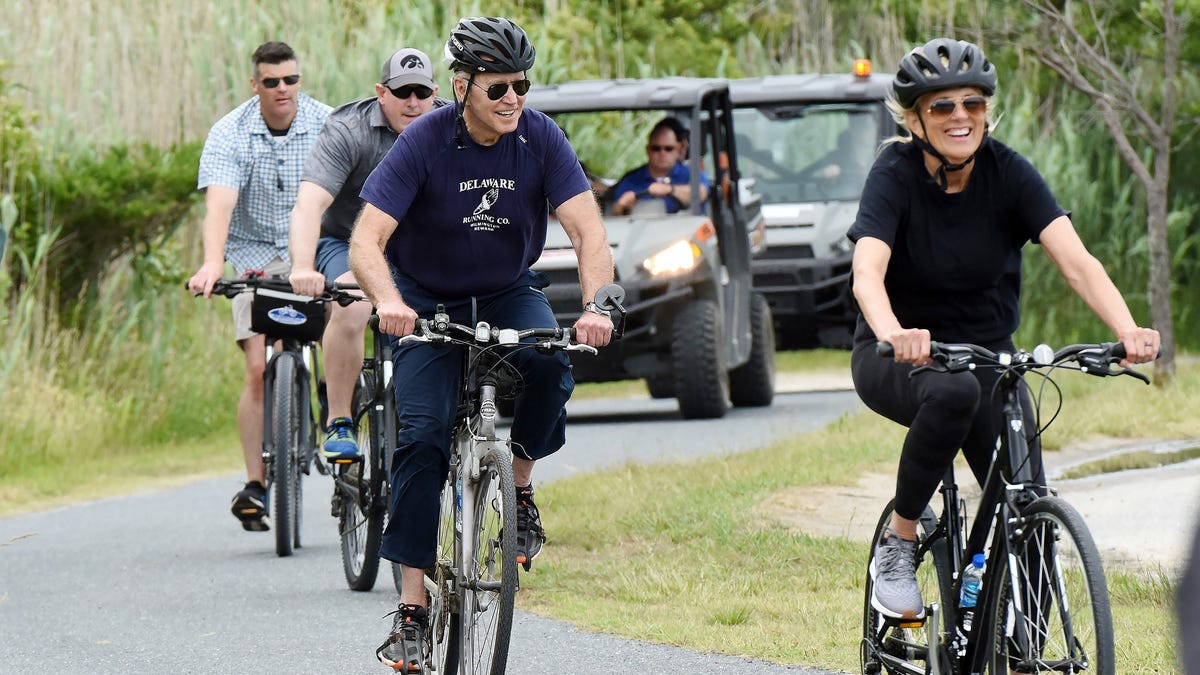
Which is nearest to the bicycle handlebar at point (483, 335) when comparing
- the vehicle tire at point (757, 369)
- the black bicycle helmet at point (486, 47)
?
the black bicycle helmet at point (486, 47)

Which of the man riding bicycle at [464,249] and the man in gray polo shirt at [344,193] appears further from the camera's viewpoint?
the man in gray polo shirt at [344,193]

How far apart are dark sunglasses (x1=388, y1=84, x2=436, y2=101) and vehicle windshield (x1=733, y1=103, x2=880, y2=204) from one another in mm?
9348

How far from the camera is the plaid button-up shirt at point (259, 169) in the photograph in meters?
8.91

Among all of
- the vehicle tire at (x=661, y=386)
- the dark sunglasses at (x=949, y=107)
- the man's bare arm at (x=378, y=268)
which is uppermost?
the dark sunglasses at (x=949, y=107)

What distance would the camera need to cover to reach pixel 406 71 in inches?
306

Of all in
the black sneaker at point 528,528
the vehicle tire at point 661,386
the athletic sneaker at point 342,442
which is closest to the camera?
the black sneaker at point 528,528

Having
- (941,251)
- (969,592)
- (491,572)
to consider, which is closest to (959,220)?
(941,251)

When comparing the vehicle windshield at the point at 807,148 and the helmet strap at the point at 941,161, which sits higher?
the helmet strap at the point at 941,161

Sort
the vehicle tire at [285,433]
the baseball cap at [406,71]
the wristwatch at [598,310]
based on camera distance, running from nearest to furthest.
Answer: the wristwatch at [598,310], the baseball cap at [406,71], the vehicle tire at [285,433]

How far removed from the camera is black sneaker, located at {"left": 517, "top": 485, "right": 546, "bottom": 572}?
5.80 metres

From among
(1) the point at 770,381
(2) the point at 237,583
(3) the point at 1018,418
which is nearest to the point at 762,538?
(2) the point at 237,583

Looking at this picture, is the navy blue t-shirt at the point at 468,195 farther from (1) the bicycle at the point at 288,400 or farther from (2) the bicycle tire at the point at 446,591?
(1) the bicycle at the point at 288,400

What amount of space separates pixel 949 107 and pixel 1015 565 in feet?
3.65

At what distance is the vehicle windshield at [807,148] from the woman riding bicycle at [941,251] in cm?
1163
